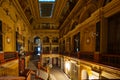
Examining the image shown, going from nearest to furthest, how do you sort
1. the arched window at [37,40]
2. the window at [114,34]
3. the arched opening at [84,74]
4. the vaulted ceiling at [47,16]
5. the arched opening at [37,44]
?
1. the window at [114,34]
2. the arched opening at [84,74]
3. the vaulted ceiling at [47,16]
4. the arched opening at [37,44]
5. the arched window at [37,40]

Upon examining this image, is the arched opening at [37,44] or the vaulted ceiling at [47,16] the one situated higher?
the vaulted ceiling at [47,16]

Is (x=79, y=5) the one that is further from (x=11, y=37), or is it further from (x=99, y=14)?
(x=11, y=37)

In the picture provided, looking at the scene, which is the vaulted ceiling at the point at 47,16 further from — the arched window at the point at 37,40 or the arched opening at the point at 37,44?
the arched opening at the point at 37,44

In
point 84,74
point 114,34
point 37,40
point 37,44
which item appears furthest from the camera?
point 37,40

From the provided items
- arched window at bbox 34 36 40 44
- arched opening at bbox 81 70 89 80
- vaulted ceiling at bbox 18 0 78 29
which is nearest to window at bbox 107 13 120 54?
arched opening at bbox 81 70 89 80

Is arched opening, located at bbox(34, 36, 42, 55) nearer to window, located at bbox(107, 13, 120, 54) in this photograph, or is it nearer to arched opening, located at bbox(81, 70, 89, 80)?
arched opening, located at bbox(81, 70, 89, 80)

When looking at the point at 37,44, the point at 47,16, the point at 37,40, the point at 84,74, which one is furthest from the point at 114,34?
the point at 37,40

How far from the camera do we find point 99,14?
8609mm

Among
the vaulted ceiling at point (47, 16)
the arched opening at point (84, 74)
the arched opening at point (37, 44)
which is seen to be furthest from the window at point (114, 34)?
the arched opening at point (37, 44)

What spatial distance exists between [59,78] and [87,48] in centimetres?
726

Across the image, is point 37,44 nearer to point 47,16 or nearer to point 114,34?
point 47,16

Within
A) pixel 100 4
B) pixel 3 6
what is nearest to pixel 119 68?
pixel 100 4

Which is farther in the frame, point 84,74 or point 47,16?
point 47,16

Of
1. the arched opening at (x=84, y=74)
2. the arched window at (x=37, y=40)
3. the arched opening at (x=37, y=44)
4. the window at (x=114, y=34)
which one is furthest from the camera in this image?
the arched window at (x=37, y=40)
